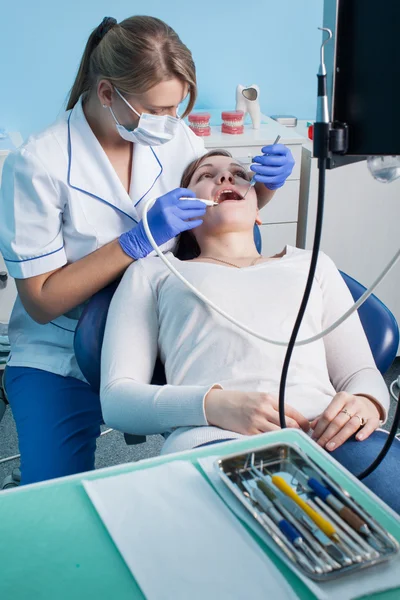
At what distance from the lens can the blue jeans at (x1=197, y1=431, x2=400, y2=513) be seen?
3.66 ft

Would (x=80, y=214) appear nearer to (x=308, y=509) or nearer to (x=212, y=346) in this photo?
(x=212, y=346)

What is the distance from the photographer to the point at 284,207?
2.72m

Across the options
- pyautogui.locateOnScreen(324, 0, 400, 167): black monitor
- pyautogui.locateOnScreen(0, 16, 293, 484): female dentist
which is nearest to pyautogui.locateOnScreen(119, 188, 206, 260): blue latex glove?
pyautogui.locateOnScreen(0, 16, 293, 484): female dentist

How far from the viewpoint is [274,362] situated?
1.39 meters

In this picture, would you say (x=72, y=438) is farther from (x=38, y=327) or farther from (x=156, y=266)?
(x=156, y=266)

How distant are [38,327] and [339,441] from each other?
2.63 ft

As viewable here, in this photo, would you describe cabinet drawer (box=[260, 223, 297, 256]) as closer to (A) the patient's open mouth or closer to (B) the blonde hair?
(A) the patient's open mouth

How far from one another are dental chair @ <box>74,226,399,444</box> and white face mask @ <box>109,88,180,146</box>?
330mm

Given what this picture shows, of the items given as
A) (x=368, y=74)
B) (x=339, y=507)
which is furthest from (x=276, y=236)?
(x=339, y=507)

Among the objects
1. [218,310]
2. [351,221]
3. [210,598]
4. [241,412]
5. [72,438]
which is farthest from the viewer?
[351,221]

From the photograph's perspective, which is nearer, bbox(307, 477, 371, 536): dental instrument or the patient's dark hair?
bbox(307, 477, 371, 536): dental instrument

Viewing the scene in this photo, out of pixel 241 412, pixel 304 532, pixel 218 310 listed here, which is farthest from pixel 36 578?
pixel 218 310

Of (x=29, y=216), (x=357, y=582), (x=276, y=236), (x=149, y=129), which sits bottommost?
(x=276, y=236)

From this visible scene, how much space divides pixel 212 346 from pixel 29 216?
1.63 ft
